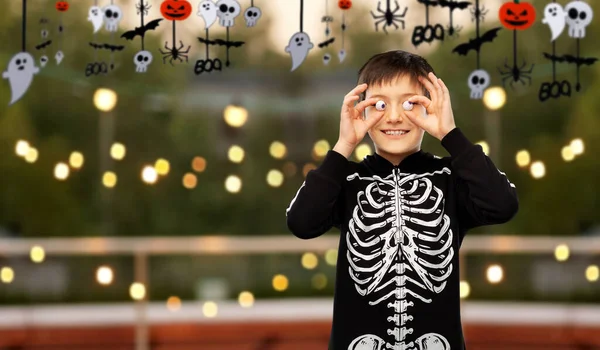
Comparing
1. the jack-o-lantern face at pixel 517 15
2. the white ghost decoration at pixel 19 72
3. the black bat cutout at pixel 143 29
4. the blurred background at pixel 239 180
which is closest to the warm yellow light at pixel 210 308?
the blurred background at pixel 239 180

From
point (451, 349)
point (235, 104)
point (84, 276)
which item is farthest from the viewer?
point (84, 276)

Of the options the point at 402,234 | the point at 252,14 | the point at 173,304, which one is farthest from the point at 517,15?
the point at 173,304

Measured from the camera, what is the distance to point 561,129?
4160 millimetres

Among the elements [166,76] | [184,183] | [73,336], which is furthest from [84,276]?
[166,76]

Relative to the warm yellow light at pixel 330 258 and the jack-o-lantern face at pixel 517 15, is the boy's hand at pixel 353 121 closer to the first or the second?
the jack-o-lantern face at pixel 517 15

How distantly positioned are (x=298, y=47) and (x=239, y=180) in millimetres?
1988

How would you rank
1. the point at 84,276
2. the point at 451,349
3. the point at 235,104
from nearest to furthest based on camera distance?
1. the point at 451,349
2. the point at 235,104
3. the point at 84,276

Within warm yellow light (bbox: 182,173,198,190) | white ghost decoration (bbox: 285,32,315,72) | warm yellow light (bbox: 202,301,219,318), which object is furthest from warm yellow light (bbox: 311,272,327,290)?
white ghost decoration (bbox: 285,32,315,72)

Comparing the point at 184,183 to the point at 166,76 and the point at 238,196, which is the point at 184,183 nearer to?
the point at 238,196

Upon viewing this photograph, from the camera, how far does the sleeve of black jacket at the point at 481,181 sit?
1.13m

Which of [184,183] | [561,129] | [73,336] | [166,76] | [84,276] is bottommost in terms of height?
[73,336]

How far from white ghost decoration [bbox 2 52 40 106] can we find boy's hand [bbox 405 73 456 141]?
50.5 inches

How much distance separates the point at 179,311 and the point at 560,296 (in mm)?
2165

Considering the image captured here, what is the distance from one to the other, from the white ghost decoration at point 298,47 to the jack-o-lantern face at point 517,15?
21.2 inches
